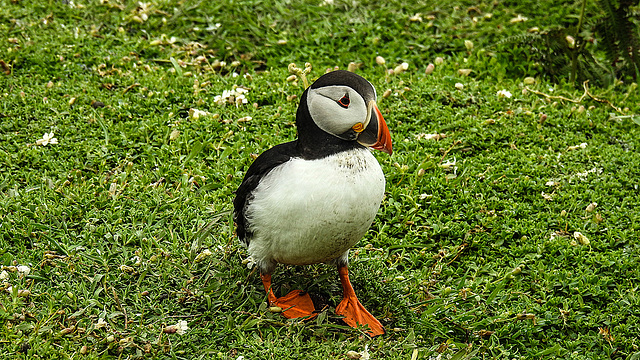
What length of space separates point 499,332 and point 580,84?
336 cm

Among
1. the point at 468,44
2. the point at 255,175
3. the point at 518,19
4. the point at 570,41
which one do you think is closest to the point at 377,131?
the point at 255,175

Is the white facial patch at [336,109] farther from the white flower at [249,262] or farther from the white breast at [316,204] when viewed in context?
the white flower at [249,262]

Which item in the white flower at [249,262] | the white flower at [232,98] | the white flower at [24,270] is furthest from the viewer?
the white flower at [232,98]

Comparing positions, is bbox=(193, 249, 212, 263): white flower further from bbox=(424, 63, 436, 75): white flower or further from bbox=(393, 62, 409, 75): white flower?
bbox=(424, 63, 436, 75): white flower

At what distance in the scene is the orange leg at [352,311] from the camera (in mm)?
3694

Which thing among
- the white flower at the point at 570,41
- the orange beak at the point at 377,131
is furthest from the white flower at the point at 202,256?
the white flower at the point at 570,41

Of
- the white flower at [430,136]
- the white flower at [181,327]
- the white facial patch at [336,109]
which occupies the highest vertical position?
the white facial patch at [336,109]

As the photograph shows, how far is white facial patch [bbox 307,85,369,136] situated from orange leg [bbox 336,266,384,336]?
93 centimetres

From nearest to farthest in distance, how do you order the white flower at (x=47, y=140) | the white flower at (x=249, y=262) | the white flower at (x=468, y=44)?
the white flower at (x=249, y=262) < the white flower at (x=47, y=140) < the white flower at (x=468, y=44)

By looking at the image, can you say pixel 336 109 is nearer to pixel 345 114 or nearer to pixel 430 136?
pixel 345 114

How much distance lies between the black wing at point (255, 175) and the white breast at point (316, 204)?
0.06 metres

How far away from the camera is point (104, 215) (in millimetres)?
4367

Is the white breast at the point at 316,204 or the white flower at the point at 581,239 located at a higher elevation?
the white breast at the point at 316,204

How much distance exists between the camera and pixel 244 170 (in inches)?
196
